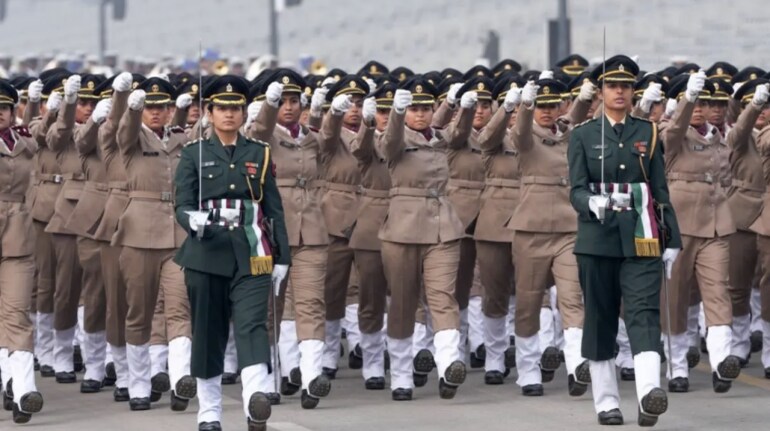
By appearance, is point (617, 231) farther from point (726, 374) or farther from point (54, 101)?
point (54, 101)

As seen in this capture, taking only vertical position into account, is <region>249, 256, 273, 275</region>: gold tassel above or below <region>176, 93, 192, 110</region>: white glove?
below

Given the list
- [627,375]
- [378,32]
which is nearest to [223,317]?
[627,375]

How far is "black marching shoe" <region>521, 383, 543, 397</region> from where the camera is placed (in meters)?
15.4

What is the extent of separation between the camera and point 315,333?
14.9m

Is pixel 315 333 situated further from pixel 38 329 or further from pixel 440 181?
pixel 38 329

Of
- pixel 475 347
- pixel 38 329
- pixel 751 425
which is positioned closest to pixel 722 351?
pixel 751 425

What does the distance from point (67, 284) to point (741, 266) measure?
499 cm

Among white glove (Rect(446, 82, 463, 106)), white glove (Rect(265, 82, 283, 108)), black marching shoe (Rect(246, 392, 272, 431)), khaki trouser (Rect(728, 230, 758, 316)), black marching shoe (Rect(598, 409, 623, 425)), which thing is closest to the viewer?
black marching shoe (Rect(246, 392, 272, 431))

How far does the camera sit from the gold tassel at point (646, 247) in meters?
13.3

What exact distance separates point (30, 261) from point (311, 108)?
9.31ft

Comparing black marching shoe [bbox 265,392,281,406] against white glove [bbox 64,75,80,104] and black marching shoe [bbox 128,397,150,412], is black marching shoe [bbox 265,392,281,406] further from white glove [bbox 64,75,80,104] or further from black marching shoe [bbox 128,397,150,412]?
white glove [bbox 64,75,80,104]

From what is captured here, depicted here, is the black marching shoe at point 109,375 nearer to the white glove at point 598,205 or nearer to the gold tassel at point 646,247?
the white glove at point 598,205

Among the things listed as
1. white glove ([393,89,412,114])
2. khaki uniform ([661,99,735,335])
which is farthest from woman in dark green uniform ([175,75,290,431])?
khaki uniform ([661,99,735,335])

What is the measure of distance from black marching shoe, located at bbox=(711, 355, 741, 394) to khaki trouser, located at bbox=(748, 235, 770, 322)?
1.50 m
